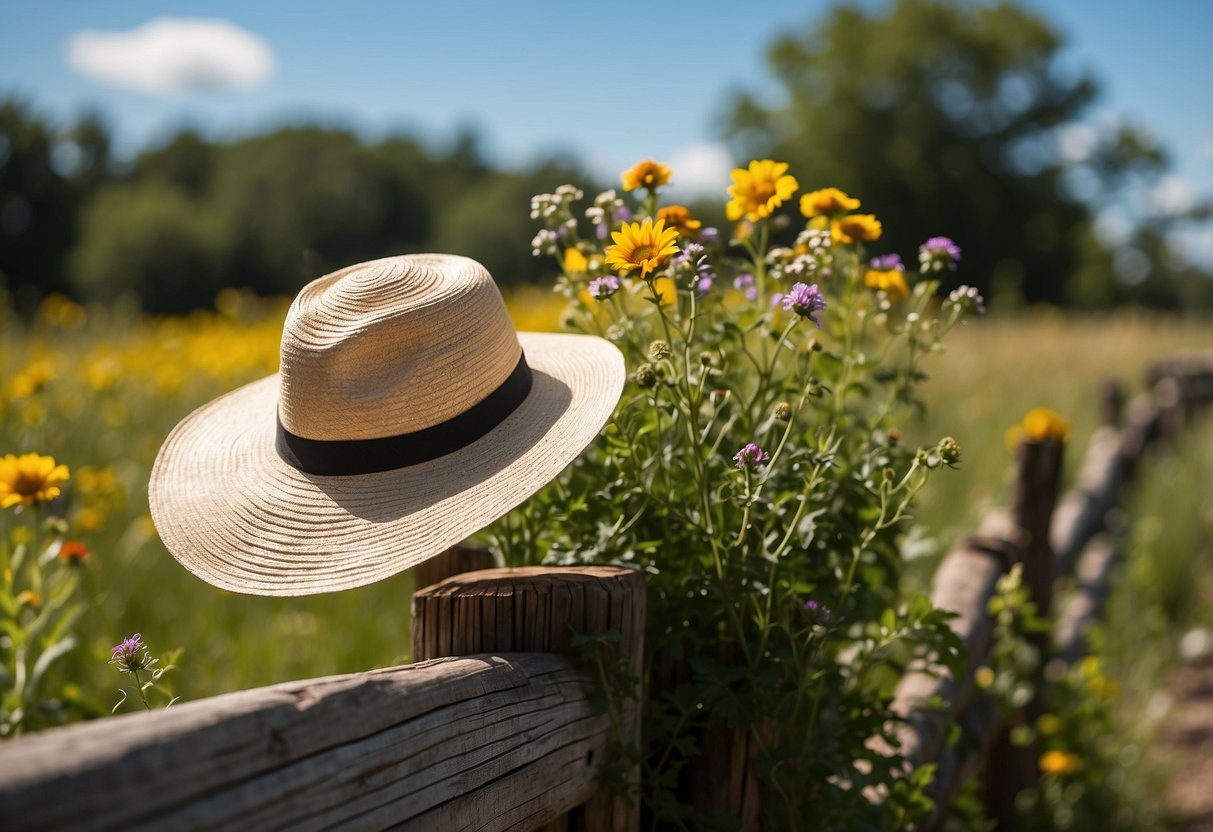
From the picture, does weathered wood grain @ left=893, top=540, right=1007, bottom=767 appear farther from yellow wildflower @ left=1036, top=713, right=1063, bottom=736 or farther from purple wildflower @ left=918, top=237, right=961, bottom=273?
purple wildflower @ left=918, top=237, right=961, bottom=273

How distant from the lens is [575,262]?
177 cm

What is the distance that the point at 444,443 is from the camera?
4.89 feet

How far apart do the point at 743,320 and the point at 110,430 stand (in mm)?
3977

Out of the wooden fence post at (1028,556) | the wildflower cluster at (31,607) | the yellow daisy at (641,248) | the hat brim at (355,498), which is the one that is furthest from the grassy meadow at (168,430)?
the yellow daisy at (641,248)

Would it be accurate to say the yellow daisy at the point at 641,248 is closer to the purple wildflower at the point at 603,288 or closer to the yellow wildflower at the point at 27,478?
the purple wildflower at the point at 603,288

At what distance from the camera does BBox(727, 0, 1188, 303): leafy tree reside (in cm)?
3375

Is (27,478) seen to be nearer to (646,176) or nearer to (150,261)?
(646,176)

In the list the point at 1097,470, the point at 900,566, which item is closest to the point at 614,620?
the point at 900,566

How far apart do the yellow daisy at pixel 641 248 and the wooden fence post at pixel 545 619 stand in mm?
444

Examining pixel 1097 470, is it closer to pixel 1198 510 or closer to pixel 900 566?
pixel 1198 510

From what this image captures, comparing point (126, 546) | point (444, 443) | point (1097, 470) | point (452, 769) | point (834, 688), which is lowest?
point (126, 546)

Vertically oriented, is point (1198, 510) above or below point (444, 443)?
below

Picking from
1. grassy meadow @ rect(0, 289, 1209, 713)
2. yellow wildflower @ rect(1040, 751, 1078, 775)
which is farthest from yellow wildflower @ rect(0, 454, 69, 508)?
yellow wildflower @ rect(1040, 751, 1078, 775)

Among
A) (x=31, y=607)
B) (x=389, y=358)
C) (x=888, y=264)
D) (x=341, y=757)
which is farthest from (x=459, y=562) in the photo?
(x=31, y=607)
